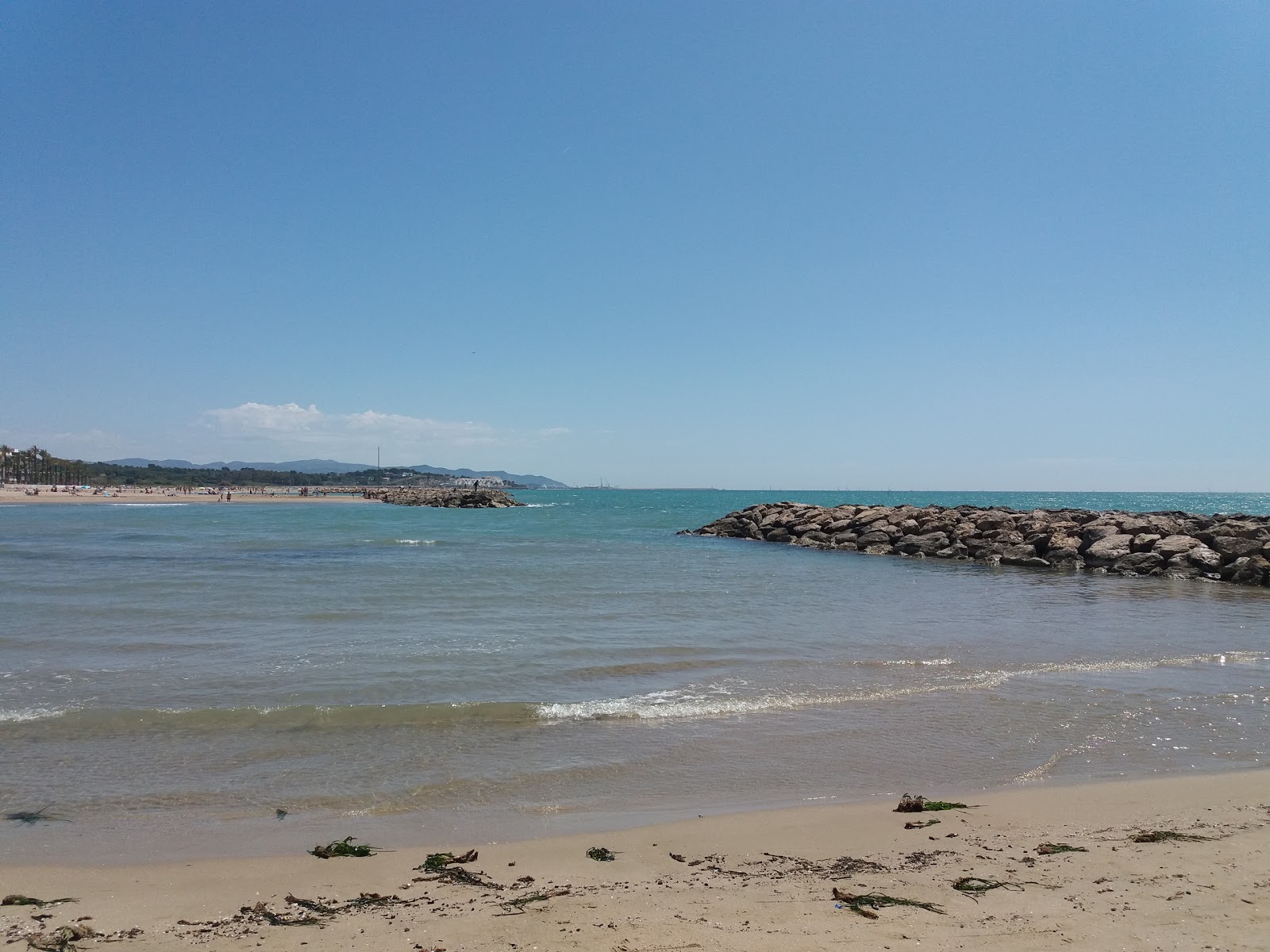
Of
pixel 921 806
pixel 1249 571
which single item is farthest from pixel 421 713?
pixel 1249 571

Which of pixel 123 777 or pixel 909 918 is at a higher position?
pixel 909 918

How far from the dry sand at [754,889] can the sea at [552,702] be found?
48cm

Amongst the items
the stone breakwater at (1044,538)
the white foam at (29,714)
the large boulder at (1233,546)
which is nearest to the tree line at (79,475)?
the stone breakwater at (1044,538)

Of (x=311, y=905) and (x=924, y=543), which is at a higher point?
(x=924, y=543)

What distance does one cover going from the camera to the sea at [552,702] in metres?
5.92

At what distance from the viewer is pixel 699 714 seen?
827 cm

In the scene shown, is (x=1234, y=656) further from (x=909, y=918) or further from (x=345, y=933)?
(x=345, y=933)

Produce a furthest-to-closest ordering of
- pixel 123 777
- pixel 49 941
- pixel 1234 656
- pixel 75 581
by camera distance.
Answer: pixel 75 581, pixel 1234 656, pixel 123 777, pixel 49 941

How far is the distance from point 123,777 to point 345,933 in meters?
3.84

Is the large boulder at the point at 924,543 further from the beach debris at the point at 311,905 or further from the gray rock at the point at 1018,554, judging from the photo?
the beach debris at the point at 311,905

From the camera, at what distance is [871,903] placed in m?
4.02

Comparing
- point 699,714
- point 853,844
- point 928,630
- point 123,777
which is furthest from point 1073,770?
point 123,777

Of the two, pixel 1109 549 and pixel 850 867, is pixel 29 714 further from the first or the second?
pixel 1109 549

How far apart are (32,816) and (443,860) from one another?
3297 mm
